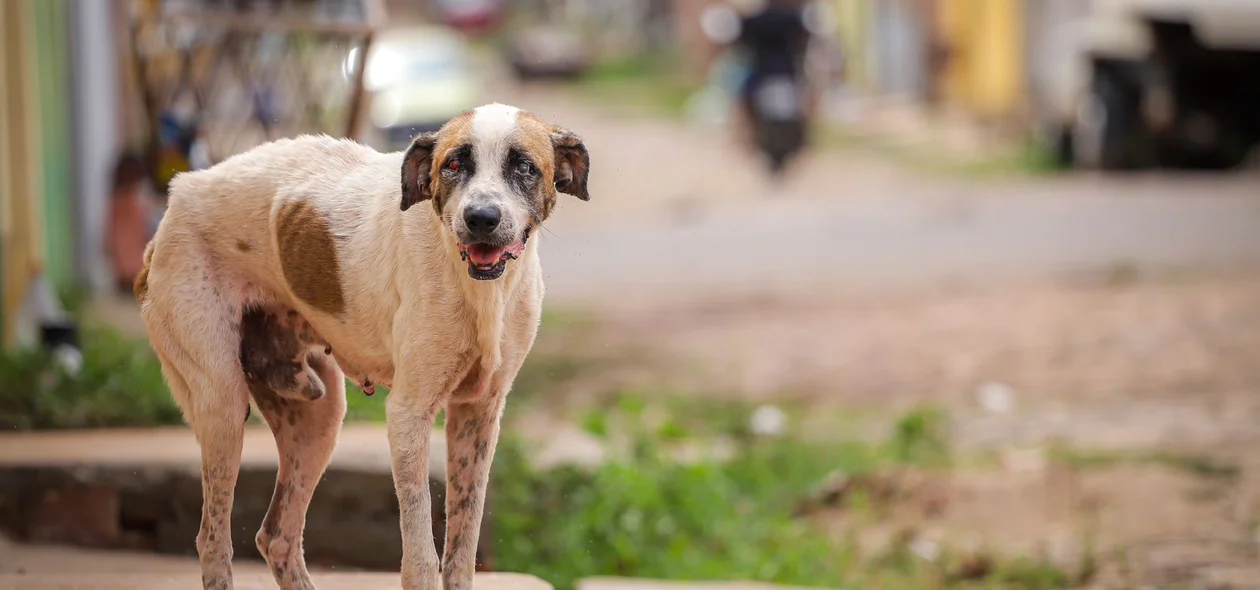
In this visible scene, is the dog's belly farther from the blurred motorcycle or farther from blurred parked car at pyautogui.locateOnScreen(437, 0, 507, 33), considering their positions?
blurred parked car at pyautogui.locateOnScreen(437, 0, 507, 33)

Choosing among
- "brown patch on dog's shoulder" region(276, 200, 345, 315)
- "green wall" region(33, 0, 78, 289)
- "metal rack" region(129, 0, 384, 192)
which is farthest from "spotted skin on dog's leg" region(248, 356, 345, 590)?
"green wall" region(33, 0, 78, 289)

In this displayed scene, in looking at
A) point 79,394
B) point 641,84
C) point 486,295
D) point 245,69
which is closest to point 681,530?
point 79,394

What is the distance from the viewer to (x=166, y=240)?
10.6ft

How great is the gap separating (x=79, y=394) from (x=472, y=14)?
154 feet

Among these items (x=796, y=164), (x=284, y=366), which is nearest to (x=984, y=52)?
(x=796, y=164)

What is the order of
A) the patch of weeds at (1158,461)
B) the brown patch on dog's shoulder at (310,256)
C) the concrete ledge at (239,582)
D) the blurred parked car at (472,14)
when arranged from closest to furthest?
the brown patch on dog's shoulder at (310,256), the concrete ledge at (239,582), the patch of weeds at (1158,461), the blurred parked car at (472,14)

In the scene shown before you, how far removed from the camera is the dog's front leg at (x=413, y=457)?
9.91ft

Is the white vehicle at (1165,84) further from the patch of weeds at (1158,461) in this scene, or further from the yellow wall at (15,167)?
the yellow wall at (15,167)

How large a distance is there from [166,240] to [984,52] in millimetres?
23173

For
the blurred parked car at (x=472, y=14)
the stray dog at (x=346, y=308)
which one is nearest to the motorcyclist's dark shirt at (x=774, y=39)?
the stray dog at (x=346, y=308)

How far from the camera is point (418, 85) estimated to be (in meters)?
22.2

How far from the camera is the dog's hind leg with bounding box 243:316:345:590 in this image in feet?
10.7

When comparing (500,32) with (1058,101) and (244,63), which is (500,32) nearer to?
(1058,101)

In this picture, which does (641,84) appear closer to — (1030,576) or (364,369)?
(1030,576)
